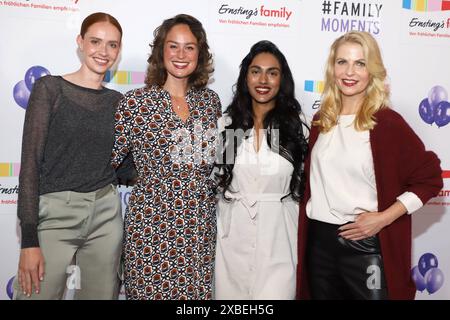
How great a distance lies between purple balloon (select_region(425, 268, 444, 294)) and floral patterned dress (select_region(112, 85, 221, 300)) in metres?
1.93

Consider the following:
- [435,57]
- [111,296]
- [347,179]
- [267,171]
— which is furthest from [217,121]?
[435,57]

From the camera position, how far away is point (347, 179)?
6.95ft

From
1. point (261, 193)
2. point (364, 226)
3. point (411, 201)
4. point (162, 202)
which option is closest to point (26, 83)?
point (162, 202)

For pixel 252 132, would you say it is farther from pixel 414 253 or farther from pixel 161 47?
pixel 414 253

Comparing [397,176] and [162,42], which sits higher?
[162,42]

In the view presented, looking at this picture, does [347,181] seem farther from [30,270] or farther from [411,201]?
[30,270]

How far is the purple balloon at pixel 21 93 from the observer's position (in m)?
2.90

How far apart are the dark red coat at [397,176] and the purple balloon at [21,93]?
6.73 feet

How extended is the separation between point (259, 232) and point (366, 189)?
1.81 feet

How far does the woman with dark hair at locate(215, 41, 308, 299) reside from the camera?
2.34 meters

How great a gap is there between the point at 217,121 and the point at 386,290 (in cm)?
114

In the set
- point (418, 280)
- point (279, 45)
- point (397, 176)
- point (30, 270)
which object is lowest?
point (418, 280)

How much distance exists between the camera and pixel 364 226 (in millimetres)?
2076

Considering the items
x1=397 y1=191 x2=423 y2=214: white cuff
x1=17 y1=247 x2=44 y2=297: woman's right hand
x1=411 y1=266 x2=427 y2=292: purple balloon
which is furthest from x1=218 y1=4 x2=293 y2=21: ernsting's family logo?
x1=411 y1=266 x2=427 y2=292: purple balloon
